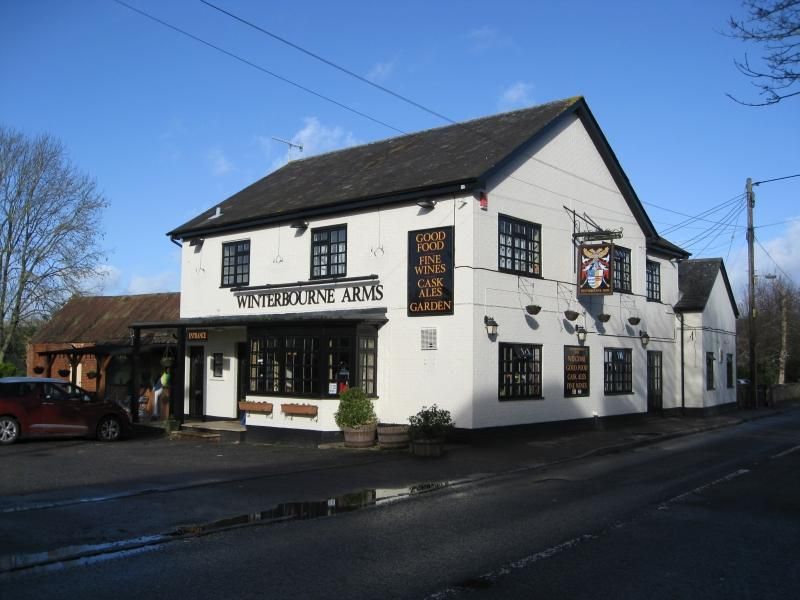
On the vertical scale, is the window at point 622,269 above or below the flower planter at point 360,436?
above

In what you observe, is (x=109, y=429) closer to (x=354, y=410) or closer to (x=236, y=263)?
(x=236, y=263)

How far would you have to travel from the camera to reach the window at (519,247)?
18.5m

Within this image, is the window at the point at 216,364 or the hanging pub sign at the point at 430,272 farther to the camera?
the window at the point at 216,364

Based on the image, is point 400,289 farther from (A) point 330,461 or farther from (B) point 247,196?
(B) point 247,196

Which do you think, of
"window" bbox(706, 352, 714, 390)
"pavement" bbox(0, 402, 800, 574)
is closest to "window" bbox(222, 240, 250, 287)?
"pavement" bbox(0, 402, 800, 574)

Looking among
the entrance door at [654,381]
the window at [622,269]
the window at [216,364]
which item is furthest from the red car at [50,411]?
the entrance door at [654,381]

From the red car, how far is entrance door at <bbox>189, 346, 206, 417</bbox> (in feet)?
13.4

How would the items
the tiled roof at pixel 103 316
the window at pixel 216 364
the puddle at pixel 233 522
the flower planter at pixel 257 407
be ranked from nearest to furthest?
the puddle at pixel 233 522
the flower planter at pixel 257 407
the window at pixel 216 364
the tiled roof at pixel 103 316

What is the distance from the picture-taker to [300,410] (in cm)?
1825

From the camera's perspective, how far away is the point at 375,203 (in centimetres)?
1900

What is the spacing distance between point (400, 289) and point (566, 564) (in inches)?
465

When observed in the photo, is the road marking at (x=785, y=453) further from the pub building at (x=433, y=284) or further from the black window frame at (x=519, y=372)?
the black window frame at (x=519, y=372)

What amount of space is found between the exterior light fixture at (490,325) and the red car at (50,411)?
33.6 feet

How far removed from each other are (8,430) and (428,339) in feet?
34.9
